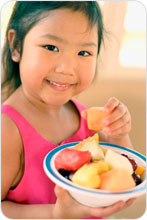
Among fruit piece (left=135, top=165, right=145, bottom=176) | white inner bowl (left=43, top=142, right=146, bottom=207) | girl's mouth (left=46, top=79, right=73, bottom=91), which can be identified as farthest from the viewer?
girl's mouth (left=46, top=79, right=73, bottom=91)

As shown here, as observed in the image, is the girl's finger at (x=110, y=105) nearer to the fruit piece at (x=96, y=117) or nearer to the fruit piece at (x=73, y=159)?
the fruit piece at (x=96, y=117)

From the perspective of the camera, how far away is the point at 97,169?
0.47 meters

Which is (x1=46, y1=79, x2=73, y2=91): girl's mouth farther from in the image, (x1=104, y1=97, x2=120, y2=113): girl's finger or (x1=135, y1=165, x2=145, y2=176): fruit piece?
(x1=135, y1=165, x2=145, y2=176): fruit piece

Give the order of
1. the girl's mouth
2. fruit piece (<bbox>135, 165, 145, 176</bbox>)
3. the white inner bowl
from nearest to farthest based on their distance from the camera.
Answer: the white inner bowl, fruit piece (<bbox>135, 165, 145, 176</bbox>), the girl's mouth

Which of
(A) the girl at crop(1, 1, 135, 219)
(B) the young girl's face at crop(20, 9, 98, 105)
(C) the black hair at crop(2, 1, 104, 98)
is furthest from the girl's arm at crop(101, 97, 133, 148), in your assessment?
(C) the black hair at crop(2, 1, 104, 98)

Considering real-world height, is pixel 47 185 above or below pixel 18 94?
below

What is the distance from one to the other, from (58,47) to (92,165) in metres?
0.29

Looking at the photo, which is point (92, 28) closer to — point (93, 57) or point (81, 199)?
point (93, 57)

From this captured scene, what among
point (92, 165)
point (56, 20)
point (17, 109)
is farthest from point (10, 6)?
point (92, 165)

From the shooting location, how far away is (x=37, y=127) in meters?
0.71

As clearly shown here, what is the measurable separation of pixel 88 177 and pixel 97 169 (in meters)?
0.02

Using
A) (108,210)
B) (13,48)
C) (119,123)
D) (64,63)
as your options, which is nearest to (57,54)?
(64,63)

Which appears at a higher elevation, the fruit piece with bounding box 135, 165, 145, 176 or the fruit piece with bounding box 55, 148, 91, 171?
the fruit piece with bounding box 55, 148, 91, 171

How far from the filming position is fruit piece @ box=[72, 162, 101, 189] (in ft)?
1.49
